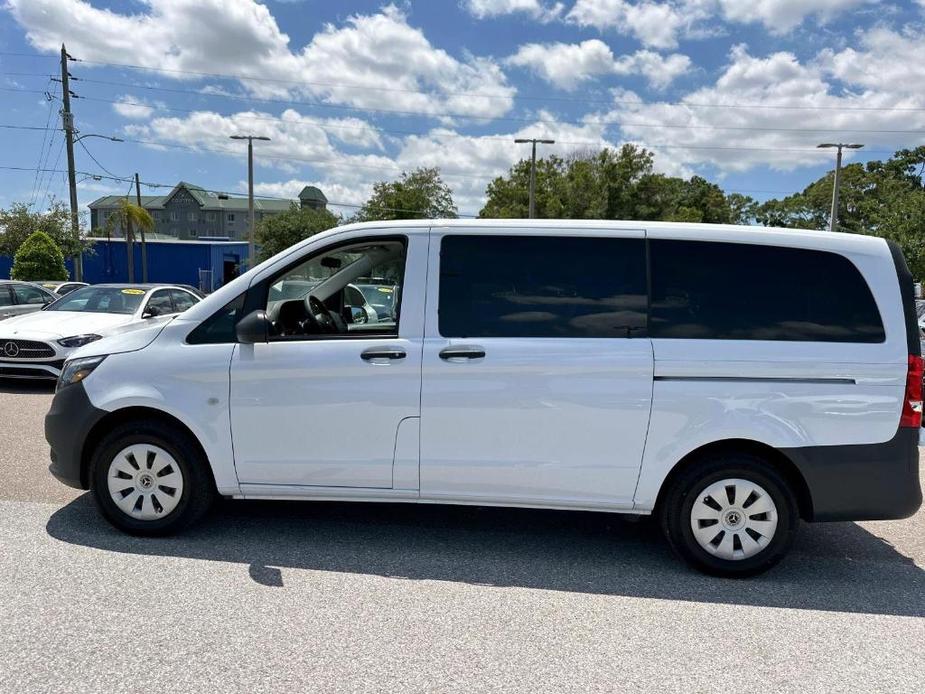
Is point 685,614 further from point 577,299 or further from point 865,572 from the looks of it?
point 577,299

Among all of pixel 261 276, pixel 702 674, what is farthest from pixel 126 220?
pixel 702 674

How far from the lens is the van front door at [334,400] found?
3.92 m

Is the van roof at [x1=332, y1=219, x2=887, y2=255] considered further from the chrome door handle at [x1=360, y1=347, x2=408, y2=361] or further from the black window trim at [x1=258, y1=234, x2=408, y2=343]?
the chrome door handle at [x1=360, y1=347, x2=408, y2=361]

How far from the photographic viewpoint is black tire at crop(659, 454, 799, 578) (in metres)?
3.82

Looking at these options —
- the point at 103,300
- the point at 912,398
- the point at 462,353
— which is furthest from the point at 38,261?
the point at 912,398

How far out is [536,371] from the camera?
12.5ft

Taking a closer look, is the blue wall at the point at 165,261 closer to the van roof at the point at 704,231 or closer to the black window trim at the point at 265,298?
the black window trim at the point at 265,298

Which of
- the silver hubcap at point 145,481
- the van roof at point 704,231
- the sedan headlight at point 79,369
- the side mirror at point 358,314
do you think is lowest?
the silver hubcap at point 145,481

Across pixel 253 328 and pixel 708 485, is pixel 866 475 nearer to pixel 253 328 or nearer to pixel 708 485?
pixel 708 485

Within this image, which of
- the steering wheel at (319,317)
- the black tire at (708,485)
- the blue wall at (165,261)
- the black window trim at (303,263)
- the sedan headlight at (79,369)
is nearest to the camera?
the black tire at (708,485)

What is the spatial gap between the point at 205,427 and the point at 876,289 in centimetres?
394

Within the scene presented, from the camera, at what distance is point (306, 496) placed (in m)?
4.12

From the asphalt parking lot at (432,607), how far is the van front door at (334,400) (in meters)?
0.50

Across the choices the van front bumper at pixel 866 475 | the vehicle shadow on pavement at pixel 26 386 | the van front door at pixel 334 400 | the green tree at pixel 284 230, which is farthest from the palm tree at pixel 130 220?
the van front bumper at pixel 866 475
